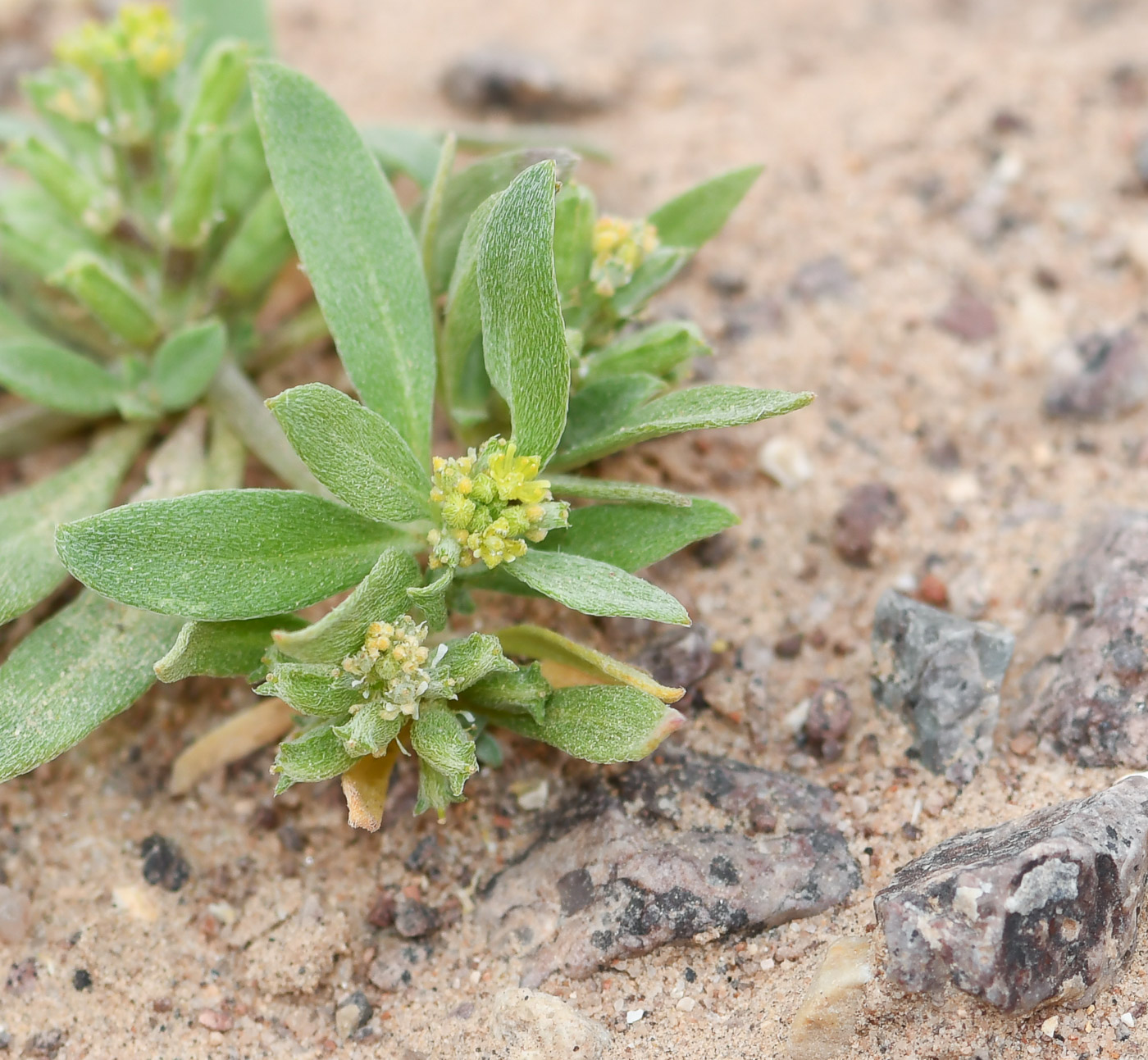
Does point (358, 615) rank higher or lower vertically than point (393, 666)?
higher

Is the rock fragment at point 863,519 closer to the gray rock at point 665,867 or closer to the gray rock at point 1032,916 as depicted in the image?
the gray rock at point 665,867

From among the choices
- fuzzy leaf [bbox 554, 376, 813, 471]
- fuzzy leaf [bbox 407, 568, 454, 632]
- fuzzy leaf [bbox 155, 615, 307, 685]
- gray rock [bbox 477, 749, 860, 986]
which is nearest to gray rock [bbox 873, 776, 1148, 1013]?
gray rock [bbox 477, 749, 860, 986]

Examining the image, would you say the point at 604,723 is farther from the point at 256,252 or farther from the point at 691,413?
the point at 256,252

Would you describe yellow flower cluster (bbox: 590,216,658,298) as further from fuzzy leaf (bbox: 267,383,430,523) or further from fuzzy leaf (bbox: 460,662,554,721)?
fuzzy leaf (bbox: 460,662,554,721)

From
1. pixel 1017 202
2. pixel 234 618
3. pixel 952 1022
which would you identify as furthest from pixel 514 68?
pixel 952 1022

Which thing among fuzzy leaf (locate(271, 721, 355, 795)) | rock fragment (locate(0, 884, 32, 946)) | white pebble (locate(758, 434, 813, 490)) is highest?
fuzzy leaf (locate(271, 721, 355, 795))

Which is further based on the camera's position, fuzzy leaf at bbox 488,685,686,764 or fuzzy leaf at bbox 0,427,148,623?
fuzzy leaf at bbox 0,427,148,623

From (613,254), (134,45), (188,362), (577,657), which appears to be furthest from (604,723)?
(134,45)
